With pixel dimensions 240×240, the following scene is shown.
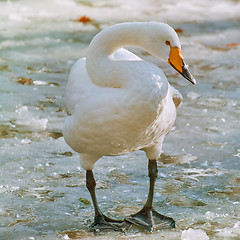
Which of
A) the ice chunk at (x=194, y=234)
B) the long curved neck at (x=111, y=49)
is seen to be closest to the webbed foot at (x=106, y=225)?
the ice chunk at (x=194, y=234)

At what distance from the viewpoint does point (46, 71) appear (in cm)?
739

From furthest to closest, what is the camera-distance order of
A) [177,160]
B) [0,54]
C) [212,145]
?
[0,54], [212,145], [177,160]

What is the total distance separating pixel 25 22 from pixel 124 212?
20.1 feet

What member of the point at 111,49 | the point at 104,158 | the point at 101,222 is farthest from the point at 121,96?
the point at 104,158

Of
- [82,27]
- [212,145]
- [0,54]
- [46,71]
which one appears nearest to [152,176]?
[212,145]

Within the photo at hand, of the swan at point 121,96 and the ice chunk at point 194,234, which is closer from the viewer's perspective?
the swan at point 121,96

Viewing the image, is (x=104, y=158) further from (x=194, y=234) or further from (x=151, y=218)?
(x=194, y=234)

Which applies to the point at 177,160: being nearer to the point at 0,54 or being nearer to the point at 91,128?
the point at 91,128

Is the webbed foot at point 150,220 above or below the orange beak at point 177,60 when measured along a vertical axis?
below

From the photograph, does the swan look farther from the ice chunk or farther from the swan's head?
the ice chunk

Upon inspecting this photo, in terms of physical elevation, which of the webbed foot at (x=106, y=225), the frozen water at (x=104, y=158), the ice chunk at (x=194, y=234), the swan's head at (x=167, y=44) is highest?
the swan's head at (x=167, y=44)

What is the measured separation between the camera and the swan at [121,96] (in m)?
3.37

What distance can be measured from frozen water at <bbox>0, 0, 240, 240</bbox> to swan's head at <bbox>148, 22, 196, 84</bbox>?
1088mm

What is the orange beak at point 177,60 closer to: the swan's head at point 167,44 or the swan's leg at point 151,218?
the swan's head at point 167,44
